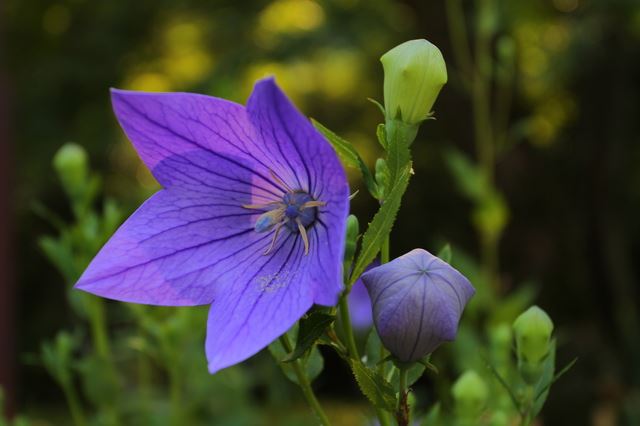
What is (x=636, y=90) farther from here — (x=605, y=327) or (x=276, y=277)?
(x=276, y=277)

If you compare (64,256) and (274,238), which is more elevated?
(274,238)

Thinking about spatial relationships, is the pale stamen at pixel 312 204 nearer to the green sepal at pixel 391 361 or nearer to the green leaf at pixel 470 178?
the green sepal at pixel 391 361

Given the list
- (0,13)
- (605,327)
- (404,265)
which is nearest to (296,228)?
(404,265)

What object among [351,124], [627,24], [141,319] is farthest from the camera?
[351,124]

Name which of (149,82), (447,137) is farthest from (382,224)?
(149,82)

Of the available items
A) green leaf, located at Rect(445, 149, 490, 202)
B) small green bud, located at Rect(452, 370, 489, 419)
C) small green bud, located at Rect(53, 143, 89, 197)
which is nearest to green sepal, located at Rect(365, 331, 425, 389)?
small green bud, located at Rect(452, 370, 489, 419)

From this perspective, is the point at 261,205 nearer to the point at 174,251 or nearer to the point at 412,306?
the point at 174,251
